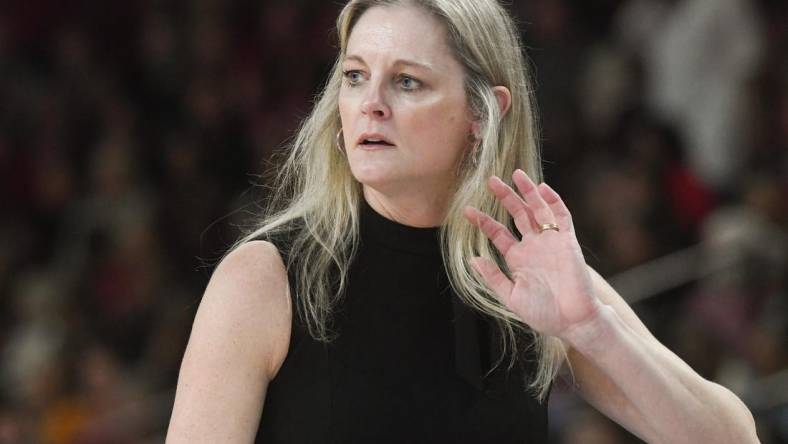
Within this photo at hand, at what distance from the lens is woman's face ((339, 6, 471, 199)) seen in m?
2.55

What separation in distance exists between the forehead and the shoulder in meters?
0.43

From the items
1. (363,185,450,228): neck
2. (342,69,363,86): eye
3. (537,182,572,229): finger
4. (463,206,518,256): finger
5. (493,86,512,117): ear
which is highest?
(342,69,363,86): eye

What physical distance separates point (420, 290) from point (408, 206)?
0.16 metres

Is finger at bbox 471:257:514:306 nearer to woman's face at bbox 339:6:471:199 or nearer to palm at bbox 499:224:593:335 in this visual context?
palm at bbox 499:224:593:335

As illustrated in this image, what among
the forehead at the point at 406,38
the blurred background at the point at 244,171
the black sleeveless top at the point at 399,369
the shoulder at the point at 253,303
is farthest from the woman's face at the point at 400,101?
the blurred background at the point at 244,171

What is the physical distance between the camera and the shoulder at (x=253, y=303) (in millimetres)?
2389

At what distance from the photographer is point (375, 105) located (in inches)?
99.6

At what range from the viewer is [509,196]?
2.43 m

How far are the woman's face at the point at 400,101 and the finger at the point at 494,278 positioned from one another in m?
0.25

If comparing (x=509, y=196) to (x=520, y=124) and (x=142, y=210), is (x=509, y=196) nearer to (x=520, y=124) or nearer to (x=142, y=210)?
(x=520, y=124)

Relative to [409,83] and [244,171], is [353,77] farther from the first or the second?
[244,171]

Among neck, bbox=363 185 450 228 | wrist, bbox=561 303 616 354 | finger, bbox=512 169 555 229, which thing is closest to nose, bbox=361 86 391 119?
neck, bbox=363 185 450 228

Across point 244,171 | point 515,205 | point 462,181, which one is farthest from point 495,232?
point 244,171

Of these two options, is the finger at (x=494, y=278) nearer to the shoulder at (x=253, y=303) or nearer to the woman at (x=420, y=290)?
the woman at (x=420, y=290)
